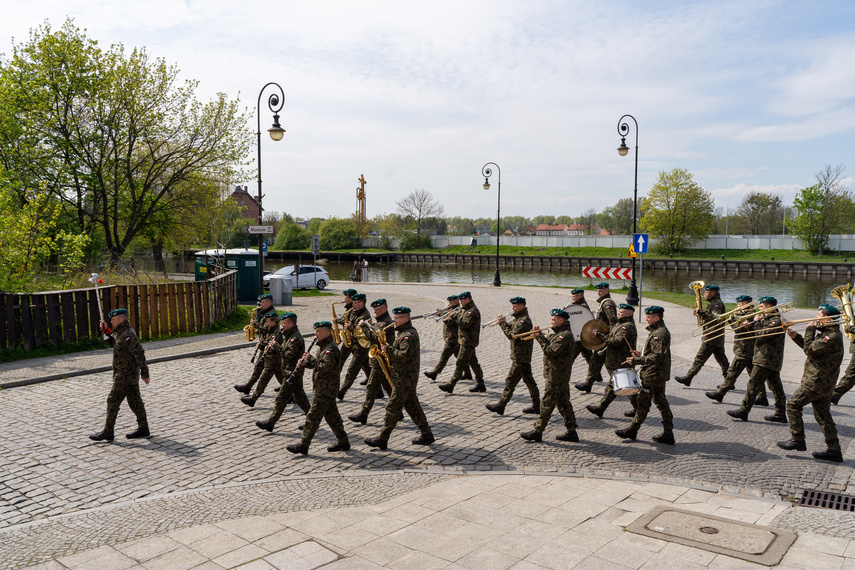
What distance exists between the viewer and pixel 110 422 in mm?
8430

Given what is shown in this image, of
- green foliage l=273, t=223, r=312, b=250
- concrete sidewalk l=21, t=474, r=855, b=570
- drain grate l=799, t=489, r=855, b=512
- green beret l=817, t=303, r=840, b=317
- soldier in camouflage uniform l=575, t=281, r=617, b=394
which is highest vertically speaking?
green foliage l=273, t=223, r=312, b=250

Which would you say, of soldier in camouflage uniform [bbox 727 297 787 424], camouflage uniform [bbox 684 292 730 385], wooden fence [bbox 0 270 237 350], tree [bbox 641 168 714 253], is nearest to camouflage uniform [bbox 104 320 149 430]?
wooden fence [bbox 0 270 237 350]

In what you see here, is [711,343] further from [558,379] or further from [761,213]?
[761,213]

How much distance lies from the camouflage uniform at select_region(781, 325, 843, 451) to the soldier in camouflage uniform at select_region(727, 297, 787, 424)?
1.41m

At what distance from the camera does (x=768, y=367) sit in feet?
30.8

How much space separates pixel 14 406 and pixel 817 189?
82597 millimetres

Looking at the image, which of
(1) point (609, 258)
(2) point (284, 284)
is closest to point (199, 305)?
(2) point (284, 284)

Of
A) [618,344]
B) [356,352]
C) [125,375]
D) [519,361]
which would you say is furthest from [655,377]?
[125,375]

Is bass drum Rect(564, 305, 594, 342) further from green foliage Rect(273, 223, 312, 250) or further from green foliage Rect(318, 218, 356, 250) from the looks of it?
green foliage Rect(273, 223, 312, 250)

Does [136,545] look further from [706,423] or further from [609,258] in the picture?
[609,258]

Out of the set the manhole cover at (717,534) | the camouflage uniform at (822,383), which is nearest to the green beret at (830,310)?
the camouflage uniform at (822,383)

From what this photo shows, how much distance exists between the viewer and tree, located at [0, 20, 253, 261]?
23938mm

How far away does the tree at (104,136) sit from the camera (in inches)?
942

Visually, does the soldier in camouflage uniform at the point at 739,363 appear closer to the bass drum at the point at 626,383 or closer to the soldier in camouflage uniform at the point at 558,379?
the bass drum at the point at 626,383
